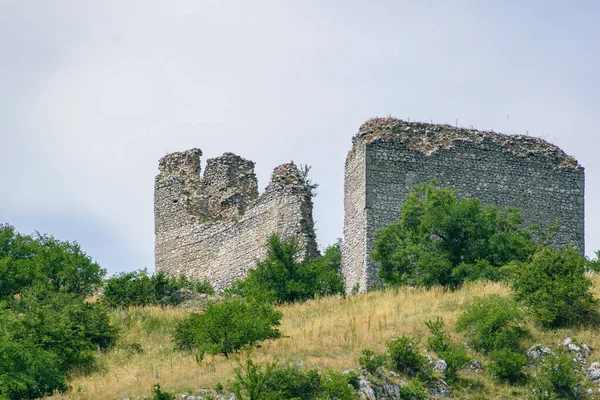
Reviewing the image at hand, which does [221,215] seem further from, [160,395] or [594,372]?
[160,395]

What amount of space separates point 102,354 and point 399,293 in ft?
23.6

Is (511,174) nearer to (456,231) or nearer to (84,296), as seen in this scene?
(456,231)

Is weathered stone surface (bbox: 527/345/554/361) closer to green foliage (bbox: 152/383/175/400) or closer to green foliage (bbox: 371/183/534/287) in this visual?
green foliage (bbox: 371/183/534/287)

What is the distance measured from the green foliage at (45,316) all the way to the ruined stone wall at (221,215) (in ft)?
14.2

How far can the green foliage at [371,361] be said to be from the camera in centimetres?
3409

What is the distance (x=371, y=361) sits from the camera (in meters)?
34.1

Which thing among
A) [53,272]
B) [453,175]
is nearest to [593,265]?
[453,175]

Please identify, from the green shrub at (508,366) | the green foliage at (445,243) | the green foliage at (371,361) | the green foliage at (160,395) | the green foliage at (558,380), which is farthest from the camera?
the green foliage at (445,243)

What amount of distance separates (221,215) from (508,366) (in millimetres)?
18416

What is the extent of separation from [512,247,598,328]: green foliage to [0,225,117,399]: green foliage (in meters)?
9.21

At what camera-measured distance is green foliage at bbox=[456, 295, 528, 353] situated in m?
36.1

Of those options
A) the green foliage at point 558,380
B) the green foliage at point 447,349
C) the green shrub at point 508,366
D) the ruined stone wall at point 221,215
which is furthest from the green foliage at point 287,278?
the green foliage at point 558,380

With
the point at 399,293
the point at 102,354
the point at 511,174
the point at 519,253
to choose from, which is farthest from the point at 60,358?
the point at 511,174

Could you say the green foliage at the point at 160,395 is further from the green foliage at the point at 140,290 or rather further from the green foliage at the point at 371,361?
the green foliage at the point at 140,290
